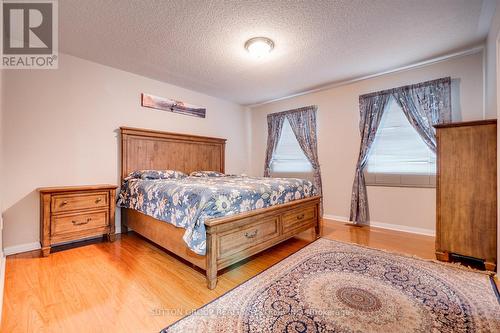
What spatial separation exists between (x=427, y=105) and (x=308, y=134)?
6.25 ft

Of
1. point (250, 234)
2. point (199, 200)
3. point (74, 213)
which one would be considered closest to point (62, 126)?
point (74, 213)

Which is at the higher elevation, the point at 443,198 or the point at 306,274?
the point at 443,198

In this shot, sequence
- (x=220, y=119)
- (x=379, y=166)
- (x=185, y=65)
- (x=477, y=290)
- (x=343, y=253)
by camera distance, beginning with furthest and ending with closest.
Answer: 1. (x=220, y=119)
2. (x=379, y=166)
3. (x=185, y=65)
4. (x=343, y=253)
5. (x=477, y=290)

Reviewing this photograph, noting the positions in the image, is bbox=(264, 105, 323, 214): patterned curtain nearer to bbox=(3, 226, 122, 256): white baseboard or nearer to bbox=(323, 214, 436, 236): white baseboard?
bbox=(323, 214, 436, 236): white baseboard

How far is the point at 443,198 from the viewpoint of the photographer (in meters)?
2.35

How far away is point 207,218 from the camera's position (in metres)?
1.87

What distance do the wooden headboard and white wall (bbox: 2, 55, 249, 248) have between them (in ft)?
0.60

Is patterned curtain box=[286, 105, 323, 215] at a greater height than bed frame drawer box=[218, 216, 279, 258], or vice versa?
patterned curtain box=[286, 105, 323, 215]

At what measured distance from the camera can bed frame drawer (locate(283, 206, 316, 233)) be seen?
104 inches

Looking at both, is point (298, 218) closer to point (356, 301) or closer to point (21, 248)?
point (356, 301)

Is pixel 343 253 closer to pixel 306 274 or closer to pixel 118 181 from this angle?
pixel 306 274

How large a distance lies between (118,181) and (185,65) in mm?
2041

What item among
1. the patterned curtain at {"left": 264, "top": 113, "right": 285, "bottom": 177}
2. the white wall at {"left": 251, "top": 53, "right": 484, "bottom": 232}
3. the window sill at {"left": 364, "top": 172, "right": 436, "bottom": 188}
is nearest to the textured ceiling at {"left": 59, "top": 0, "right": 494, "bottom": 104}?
the white wall at {"left": 251, "top": 53, "right": 484, "bottom": 232}

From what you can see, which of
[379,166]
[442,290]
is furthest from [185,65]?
[442,290]
